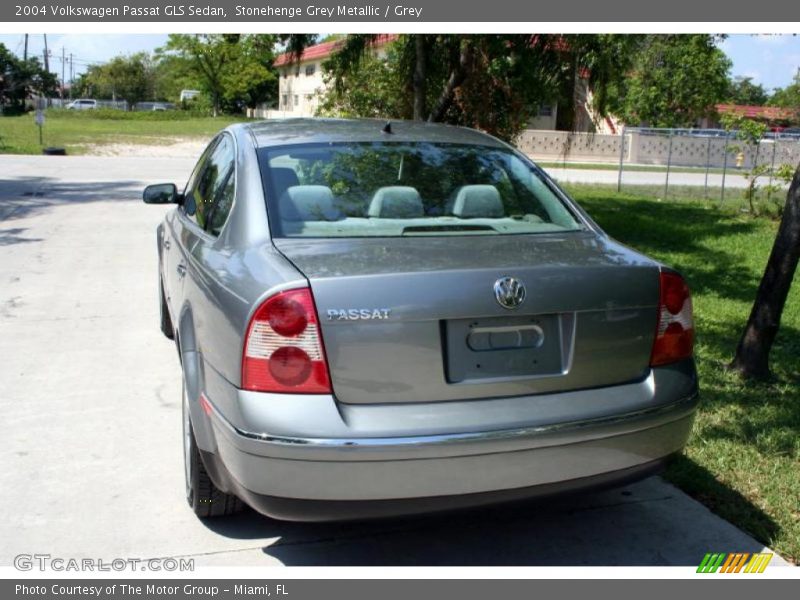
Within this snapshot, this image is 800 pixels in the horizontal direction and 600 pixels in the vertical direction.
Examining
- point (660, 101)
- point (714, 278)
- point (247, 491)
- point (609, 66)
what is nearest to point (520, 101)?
point (609, 66)

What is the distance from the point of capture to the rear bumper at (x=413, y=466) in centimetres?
289

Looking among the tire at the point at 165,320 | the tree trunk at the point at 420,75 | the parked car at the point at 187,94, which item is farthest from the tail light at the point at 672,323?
the parked car at the point at 187,94

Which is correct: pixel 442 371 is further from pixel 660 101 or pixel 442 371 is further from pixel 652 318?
pixel 660 101

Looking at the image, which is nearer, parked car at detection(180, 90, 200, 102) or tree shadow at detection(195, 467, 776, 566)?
tree shadow at detection(195, 467, 776, 566)

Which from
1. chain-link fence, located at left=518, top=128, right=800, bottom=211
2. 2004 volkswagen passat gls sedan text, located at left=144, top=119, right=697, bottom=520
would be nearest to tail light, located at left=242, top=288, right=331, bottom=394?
2004 volkswagen passat gls sedan text, located at left=144, top=119, right=697, bottom=520

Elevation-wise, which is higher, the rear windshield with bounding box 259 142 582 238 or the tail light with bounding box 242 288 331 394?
the rear windshield with bounding box 259 142 582 238

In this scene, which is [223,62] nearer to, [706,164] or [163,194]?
[706,164]

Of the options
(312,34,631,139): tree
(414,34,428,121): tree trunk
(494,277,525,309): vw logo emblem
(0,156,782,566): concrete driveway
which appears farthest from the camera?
(414,34,428,121): tree trunk

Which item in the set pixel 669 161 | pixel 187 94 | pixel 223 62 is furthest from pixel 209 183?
pixel 187 94

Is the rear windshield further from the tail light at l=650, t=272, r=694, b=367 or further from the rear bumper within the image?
the rear bumper

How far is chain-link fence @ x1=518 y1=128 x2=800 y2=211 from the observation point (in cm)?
1945

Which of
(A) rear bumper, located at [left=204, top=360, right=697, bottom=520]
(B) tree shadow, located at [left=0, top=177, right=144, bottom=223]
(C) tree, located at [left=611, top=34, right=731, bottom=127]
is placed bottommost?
(B) tree shadow, located at [left=0, top=177, right=144, bottom=223]

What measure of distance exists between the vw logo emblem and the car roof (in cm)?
150

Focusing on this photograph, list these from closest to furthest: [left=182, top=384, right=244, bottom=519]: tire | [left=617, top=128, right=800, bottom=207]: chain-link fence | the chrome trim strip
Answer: the chrome trim strip < [left=182, top=384, right=244, bottom=519]: tire < [left=617, top=128, right=800, bottom=207]: chain-link fence
